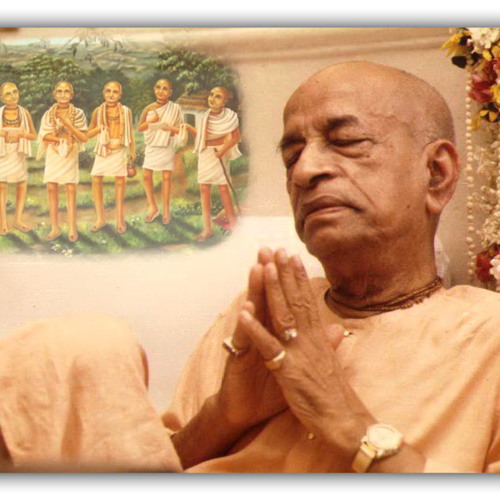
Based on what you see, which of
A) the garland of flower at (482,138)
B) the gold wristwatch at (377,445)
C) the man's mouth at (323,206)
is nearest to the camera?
the gold wristwatch at (377,445)

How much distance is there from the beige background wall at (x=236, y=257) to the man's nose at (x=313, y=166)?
0.27 feet

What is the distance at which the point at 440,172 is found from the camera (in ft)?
6.02

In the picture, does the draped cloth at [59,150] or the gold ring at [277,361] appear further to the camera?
the draped cloth at [59,150]

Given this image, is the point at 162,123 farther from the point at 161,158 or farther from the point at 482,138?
the point at 482,138

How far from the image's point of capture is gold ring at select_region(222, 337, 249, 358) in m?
1.73

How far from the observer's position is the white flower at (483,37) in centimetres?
191

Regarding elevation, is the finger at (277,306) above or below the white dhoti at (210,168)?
below

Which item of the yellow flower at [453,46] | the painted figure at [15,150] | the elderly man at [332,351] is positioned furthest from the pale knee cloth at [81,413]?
the yellow flower at [453,46]

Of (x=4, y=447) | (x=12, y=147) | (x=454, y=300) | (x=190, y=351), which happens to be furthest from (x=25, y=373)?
(x=454, y=300)

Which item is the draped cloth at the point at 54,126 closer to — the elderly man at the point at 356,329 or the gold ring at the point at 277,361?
the elderly man at the point at 356,329

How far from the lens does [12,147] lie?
193cm

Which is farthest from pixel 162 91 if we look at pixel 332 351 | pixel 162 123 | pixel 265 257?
pixel 332 351

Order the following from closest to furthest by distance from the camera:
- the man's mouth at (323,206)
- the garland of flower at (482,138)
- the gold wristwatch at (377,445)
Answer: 1. the gold wristwatch at (377,445)
2. the man's mouth at (323,206)
3. the garland of flower at (482,138)

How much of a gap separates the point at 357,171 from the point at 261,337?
1.24ft
